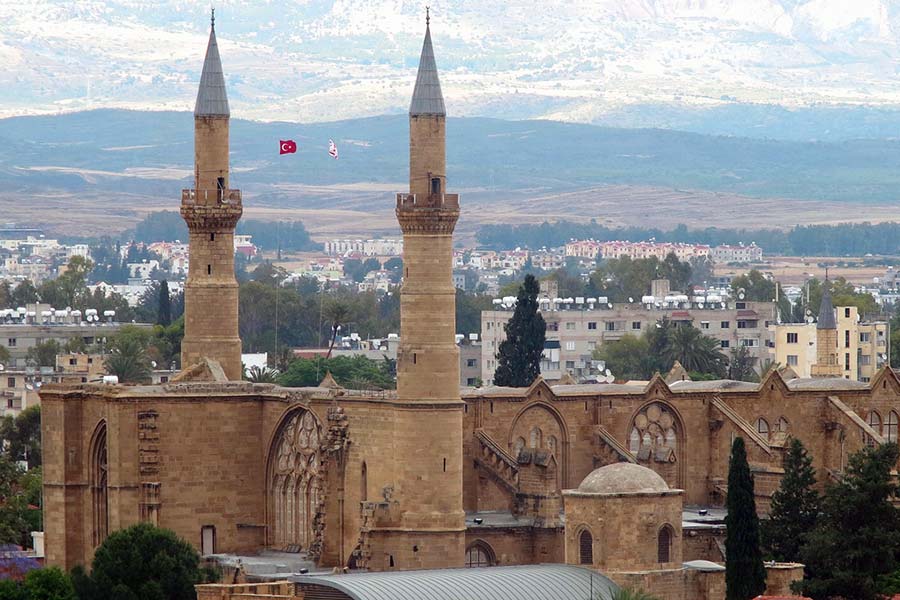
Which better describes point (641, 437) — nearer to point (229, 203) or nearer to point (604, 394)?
point (604, 394)

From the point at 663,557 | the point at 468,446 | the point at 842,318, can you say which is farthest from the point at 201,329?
the point at 842,318

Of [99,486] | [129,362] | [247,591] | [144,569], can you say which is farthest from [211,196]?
[129,362]

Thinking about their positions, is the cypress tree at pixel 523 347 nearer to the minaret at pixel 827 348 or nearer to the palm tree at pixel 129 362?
the minaret at pixel 827 348

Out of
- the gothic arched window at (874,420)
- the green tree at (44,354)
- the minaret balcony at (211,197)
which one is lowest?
the gothic arched window at (874,420)

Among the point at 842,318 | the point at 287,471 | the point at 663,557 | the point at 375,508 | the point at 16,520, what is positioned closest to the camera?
the point at 663,557

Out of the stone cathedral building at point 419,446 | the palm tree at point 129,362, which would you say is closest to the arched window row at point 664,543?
the stone cathedral building at point 419,446

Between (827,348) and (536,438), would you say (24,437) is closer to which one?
(827,348)
